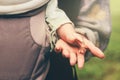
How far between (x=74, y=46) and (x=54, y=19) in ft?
0.25

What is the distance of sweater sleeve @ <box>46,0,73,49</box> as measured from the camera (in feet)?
2.57

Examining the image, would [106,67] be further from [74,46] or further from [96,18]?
[74,46]

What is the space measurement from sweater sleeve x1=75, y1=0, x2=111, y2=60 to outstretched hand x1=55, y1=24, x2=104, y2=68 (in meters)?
0.11

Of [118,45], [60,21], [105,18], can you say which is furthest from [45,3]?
[118,45]

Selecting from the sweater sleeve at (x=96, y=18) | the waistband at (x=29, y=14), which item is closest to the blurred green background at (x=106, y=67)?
the sweater sleeve at (x=96, y=18)

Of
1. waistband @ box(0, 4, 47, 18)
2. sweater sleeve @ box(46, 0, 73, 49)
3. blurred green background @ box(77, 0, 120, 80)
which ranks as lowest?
blurred green background @ box(77, 0, 120, 80)

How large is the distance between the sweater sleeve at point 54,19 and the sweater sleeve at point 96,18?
0.09 meters

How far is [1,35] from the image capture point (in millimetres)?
750

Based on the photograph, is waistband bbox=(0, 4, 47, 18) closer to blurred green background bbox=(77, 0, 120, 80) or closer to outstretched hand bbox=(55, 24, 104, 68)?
outstretched hand bbox=(55, 24, 104, 68)

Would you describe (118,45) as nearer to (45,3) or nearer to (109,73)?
(109,73)

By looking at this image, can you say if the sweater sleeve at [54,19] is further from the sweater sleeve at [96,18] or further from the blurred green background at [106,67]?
the blurred green background at [106,67]

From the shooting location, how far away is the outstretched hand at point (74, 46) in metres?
0.73

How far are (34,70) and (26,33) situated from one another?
0.25 feet

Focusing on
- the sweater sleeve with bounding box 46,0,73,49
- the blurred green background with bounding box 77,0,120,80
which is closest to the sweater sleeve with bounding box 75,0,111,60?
the sweater sleeve with bounding box 46,0,73,49
